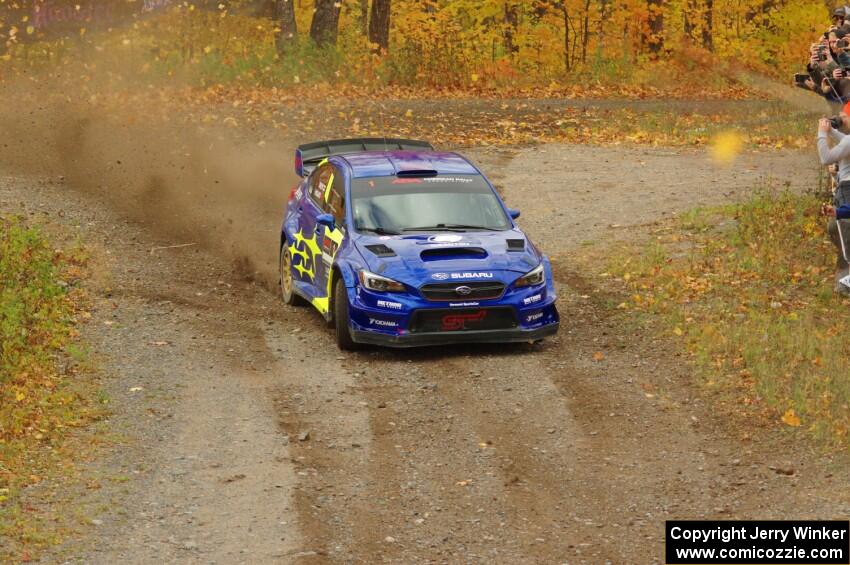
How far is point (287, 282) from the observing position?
51.8ft

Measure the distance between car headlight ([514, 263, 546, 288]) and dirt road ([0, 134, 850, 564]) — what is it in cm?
73

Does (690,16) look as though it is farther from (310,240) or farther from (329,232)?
(329,232)

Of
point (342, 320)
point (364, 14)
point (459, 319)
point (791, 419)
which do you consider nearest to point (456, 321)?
point (459, 319)

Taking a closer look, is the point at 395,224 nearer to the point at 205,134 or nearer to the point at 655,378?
the point at 655,378

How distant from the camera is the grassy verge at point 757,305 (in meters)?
11.6

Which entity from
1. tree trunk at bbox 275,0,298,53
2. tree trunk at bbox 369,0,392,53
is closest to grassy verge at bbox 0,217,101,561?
tree trunk at bbox 275,0,298,53

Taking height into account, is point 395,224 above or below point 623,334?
above

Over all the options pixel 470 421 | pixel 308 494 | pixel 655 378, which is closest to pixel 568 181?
pixel 655 378

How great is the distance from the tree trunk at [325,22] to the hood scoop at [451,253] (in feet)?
74.3

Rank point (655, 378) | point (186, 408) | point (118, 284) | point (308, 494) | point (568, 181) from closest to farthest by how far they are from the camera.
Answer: point (308, 494), point (186, 408), point (655, 378), point (118, 284), point (568, 181)

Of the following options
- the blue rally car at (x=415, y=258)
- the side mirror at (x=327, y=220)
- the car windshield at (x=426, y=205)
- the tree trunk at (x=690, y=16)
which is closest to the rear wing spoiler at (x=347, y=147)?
the blue rally car at (x=415, y=258)

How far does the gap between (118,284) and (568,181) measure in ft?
31.0

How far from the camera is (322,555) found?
8461mm

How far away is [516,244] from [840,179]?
3.73 m
